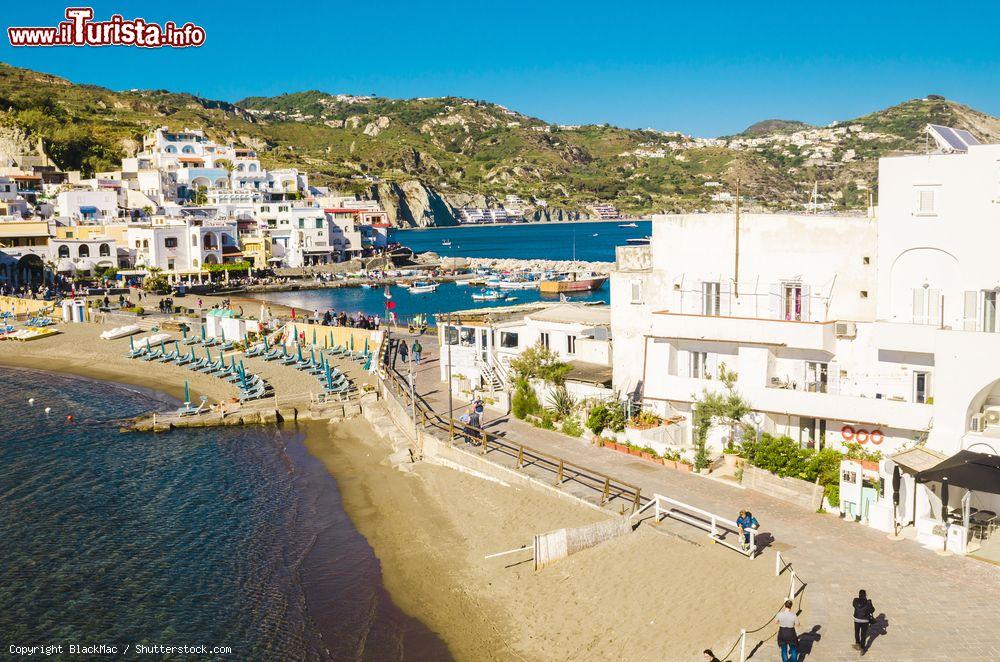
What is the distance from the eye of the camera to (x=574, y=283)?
298 ft

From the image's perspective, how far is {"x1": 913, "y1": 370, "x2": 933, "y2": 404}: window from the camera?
20375 mm

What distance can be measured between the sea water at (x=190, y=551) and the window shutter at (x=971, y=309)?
13.4m

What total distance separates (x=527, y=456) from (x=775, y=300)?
7.82m

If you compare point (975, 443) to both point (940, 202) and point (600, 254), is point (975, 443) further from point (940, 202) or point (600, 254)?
point (600, 254)

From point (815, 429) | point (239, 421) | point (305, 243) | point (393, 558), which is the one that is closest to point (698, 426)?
point (815, 429)

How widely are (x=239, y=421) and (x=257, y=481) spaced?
7.88 metres

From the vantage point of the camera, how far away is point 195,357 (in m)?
47.5

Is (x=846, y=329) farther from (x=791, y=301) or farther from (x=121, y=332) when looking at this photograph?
(x=121, y=332)

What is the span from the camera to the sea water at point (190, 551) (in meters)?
17.3

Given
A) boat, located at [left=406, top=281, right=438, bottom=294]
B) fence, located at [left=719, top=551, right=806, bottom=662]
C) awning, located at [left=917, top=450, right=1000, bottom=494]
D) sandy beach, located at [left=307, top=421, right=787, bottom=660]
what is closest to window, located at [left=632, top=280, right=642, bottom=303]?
sandy beach, located at [left=307, top=421, right=787, bottom=660]

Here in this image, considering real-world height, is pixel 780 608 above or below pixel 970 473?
below

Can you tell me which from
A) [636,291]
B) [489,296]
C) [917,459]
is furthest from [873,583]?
[489,296]

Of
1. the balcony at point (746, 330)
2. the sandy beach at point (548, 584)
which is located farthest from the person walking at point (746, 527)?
the balcony at point (746, 330)

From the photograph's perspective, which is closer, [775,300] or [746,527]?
[746,527]
